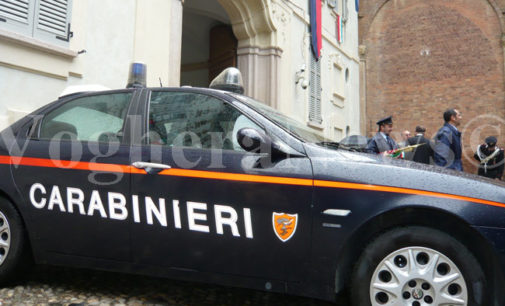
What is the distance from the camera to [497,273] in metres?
1.97

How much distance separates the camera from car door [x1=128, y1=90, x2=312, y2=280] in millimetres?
2236

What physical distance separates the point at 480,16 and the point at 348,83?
551 centimetres

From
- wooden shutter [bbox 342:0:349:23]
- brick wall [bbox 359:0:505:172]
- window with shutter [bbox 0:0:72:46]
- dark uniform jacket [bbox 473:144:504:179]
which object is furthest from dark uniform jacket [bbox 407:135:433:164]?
brick wall [bbox 359:0:505:172]

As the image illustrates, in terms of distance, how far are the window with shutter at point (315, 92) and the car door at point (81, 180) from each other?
891 cm

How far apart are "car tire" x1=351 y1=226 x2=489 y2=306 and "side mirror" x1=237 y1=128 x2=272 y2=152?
2.58ft

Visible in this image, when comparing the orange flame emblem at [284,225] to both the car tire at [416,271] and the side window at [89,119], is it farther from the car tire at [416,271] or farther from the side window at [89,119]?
the side window at [89,119]

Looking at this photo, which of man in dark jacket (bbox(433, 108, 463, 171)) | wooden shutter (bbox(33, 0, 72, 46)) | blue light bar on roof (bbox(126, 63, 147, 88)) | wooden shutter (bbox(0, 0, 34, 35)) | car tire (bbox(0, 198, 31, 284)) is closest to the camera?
car tire (bbox(0, 198, 31, 284))

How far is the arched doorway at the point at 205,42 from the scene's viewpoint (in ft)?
33.6

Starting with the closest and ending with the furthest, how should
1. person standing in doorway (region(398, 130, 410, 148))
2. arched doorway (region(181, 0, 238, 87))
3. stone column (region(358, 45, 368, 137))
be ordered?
person standing in doorway (region(398, 130, 410, 148))
arched doorway (region(181, 0, 238, 87))
stone column (region(358, 45, 368, 137))

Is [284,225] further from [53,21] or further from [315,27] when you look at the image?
[315,27]

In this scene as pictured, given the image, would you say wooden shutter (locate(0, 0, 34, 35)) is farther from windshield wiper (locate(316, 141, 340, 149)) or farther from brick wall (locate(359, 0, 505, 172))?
brick wall (locate(359, 0, 505, 172))

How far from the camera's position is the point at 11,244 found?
277 centimetres

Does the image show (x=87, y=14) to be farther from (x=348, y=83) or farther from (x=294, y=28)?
(x=348, y=83)

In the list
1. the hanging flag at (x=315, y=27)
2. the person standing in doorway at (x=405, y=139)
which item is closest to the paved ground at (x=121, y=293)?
the person standing in doorway at (x=405, y=139)
